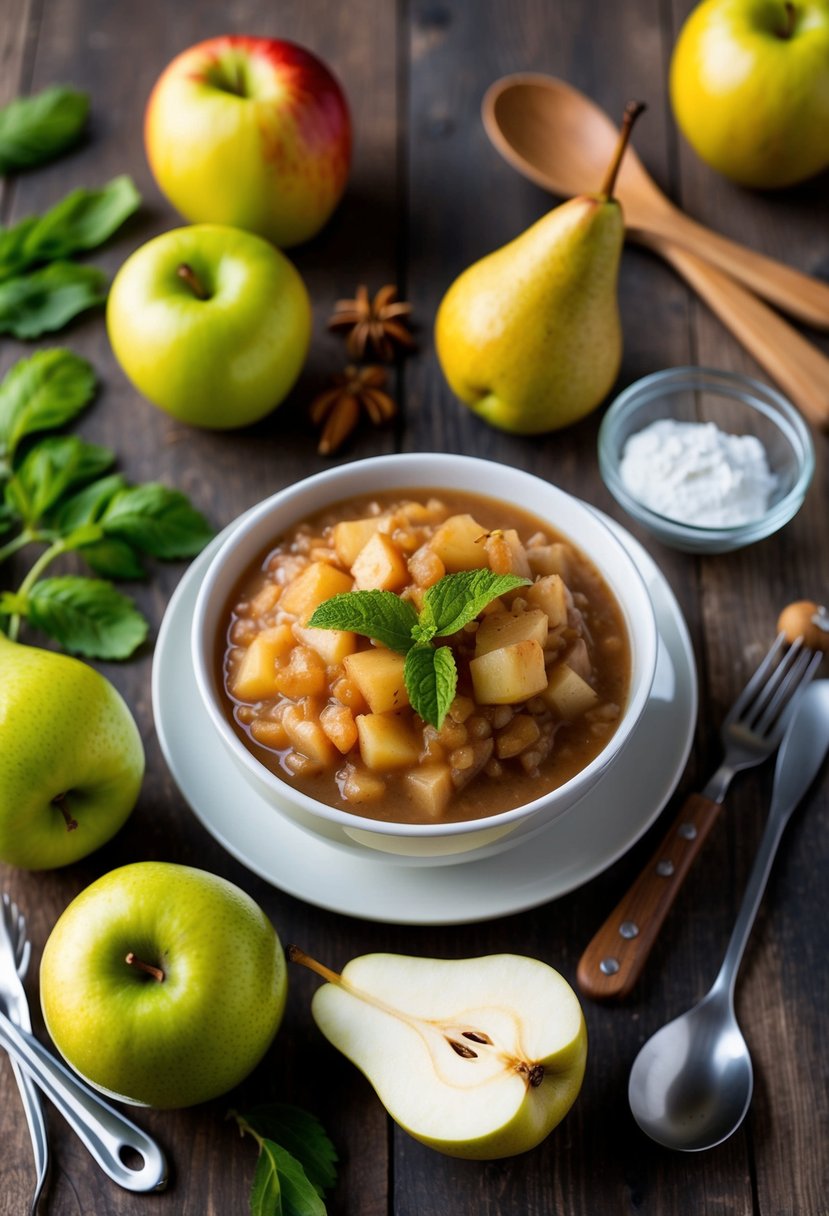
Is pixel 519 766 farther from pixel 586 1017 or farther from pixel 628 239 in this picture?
pixel 628 239

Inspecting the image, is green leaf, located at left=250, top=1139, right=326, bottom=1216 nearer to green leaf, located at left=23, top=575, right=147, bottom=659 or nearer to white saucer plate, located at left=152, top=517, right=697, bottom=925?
white saucer plate, located at left=152, top=517, right=697, bottom=925

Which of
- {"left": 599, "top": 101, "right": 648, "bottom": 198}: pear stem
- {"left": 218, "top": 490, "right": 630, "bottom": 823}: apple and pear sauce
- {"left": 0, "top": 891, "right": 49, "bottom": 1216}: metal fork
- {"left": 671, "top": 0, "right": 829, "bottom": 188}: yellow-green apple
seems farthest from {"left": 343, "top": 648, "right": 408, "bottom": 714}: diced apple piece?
{"left": 671, "top": 0, "right": 829, "bottom": 188}: yellow-green apple

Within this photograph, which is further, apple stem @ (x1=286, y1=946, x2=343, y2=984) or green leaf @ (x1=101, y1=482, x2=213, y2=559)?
green leaf @ (x1=101, y1=482, x2=213, y2=559)

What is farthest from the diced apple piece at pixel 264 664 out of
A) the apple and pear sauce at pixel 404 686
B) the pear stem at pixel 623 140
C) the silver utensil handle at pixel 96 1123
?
the pear stem at pixel 623 140

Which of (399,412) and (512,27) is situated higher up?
(512,27)

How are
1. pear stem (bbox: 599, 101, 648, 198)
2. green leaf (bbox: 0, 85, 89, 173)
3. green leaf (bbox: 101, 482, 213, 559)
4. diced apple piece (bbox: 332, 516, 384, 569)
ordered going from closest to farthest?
1. diced apple piece (bbox: 332, 516, 384, 569)
2. pear stem (bbox: 599, 101, 648, 198)
3. green leaf (bbox: 101, 482, 213, 559)
4. green leaf (bbox: 0, 85, 89, 173)

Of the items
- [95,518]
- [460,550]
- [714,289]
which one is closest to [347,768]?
[460,550]

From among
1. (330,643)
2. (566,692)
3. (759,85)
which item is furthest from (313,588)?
(759,85)
